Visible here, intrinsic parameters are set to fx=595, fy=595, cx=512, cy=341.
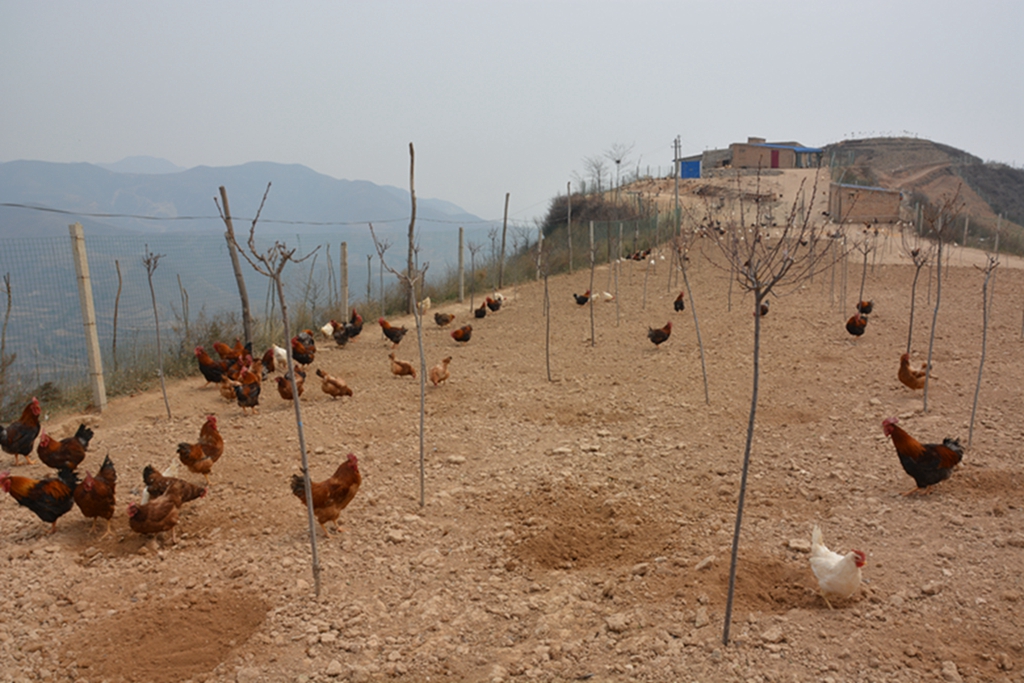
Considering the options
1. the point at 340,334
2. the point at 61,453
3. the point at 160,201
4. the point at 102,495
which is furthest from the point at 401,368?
the point at 160,201

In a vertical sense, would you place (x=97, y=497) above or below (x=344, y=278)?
below

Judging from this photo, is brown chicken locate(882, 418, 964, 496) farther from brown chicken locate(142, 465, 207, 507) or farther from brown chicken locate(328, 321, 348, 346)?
brown chicken locate(328, 321, 348, 346)

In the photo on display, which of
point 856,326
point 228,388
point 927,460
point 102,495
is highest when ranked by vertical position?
point 856,326

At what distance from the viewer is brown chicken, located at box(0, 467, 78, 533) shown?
439 cm

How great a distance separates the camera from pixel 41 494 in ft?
14.5

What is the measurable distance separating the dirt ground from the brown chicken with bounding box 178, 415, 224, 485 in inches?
11.9

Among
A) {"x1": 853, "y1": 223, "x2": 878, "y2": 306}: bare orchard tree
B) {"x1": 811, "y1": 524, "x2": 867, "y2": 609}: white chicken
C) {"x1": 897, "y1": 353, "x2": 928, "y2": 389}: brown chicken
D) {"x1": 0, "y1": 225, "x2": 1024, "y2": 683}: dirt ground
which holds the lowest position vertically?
{"x1": 0, "y1": 225, "x2": 1024, "y2": 683}: dirt ground

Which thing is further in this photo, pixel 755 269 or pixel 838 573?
pixel 838 573

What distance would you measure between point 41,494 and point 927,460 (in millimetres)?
6489

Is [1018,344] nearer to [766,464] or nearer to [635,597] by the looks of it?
[766,464]

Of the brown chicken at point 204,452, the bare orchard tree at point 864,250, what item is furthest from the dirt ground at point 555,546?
the bare orchard tree at point 864,250

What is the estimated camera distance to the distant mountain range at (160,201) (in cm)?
1173

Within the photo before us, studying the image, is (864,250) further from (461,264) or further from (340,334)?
(340,334)

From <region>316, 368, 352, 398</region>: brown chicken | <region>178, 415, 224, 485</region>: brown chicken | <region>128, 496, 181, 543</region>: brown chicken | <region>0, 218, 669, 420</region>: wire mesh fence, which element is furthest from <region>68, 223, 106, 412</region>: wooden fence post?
<region>128, 496, 181, 543</region>: brown chicken
